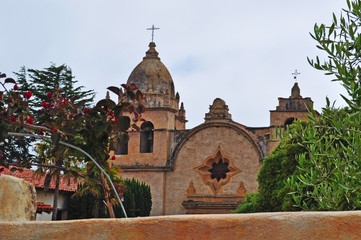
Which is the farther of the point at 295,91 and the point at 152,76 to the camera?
the point at 152,76

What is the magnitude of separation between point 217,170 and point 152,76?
19.5 ft

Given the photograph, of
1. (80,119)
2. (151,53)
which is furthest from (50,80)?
(80,119)

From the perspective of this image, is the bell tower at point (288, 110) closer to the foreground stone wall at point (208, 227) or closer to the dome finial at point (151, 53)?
the dome finial at point (151, 53)

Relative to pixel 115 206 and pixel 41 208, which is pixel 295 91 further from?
pixel 41 208

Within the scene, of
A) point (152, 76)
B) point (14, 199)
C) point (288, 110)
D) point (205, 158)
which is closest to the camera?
point (14, 199)

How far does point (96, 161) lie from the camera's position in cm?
639

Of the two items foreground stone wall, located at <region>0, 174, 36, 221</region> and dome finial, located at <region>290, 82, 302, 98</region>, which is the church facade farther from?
foreground stone wall, located at <region>0, 174, 36, 221</region>

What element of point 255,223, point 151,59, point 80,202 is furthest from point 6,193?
point 151,59

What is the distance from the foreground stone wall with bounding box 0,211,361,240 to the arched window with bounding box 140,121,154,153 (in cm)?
2360

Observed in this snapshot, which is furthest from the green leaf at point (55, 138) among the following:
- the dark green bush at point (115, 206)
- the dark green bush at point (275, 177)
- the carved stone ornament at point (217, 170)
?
the carved stone ornament at point (217, 170)

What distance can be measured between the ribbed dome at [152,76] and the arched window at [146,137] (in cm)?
173

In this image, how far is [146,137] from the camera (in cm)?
2788

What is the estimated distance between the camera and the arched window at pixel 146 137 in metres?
27.4

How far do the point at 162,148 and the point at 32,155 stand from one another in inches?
508
